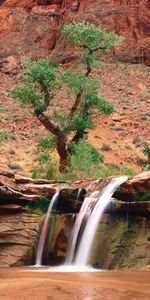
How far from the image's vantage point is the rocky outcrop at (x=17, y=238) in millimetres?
16078

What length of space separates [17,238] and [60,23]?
46.2m

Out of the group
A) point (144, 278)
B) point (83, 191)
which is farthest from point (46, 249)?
point (144, 278)

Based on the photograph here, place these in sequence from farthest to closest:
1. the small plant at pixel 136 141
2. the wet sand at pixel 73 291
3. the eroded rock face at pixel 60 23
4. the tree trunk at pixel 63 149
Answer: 1. the eroded rock face at pixel 60 23
2. the small plant at pixel 136 141
3. the tree trunk at pixel 63 149
4. the wet sand at pixel 73 291

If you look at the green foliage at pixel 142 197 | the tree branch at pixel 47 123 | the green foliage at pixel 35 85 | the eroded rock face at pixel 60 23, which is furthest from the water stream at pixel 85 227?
the eroded rock face at pixel 60 23

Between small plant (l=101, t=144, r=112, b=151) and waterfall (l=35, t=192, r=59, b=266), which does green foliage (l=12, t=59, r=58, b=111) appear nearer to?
waterfall (l=35, t=192, r=59, b=266)

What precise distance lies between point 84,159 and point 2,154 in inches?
618

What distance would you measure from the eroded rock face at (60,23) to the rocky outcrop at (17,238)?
40.2 metres

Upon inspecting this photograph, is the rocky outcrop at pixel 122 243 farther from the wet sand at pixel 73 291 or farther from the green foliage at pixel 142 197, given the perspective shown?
the wet sand at pixel 73 291

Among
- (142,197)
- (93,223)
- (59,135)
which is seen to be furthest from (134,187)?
(59,135)

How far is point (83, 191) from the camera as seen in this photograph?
1739 centimetres

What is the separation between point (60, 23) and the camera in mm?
59156

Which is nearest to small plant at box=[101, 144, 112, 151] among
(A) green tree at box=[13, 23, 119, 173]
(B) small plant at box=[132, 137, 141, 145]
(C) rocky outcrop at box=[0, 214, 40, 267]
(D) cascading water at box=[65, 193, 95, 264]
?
(B) small plant at box=[132, 137, 141, 145]

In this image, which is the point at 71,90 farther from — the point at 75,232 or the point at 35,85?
the point at 75,232

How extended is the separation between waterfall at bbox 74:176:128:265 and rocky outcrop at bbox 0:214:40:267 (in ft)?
6.13
